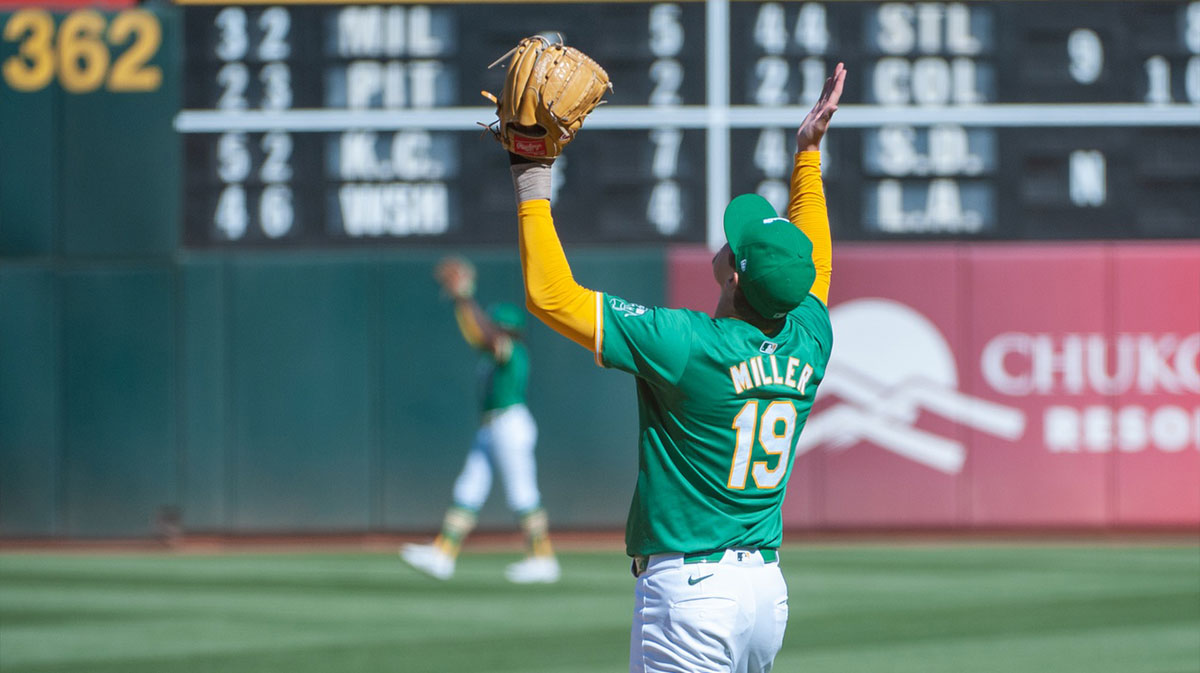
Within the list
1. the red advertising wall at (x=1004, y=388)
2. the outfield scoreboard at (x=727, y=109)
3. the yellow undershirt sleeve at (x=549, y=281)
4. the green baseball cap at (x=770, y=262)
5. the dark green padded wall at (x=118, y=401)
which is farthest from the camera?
the dark green padded wall at (x=118, y=401)

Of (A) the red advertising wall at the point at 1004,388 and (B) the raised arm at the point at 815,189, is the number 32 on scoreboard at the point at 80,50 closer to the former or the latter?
(A) the red advertising wall at the point at 1004,388

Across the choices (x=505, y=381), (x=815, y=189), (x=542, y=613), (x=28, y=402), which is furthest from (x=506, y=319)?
(x=815, y=189)

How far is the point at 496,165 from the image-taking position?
10.7m

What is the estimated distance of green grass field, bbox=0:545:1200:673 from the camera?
6355mm

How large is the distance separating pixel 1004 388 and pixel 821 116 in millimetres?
8063

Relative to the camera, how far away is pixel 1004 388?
1100 centimetres

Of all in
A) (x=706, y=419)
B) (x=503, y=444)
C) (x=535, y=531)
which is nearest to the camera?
(x=706, y=419)

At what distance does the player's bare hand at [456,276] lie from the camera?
30.8 ft

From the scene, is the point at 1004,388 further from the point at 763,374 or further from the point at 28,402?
the point at 763,374

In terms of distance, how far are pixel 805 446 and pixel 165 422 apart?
5.17 meters

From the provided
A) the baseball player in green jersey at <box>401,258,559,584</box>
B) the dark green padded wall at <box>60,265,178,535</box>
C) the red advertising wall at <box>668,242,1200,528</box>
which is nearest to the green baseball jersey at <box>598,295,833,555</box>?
the baseball player in green jersey at <box>401,258,559,584</box>

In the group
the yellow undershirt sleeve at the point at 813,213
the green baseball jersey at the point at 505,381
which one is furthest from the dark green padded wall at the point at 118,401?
the yellow undershirt sleeve at the point at 813,213

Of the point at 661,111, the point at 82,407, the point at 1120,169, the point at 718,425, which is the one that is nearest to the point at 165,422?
the point at 82,407

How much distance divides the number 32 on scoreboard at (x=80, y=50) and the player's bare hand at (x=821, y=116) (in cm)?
869
